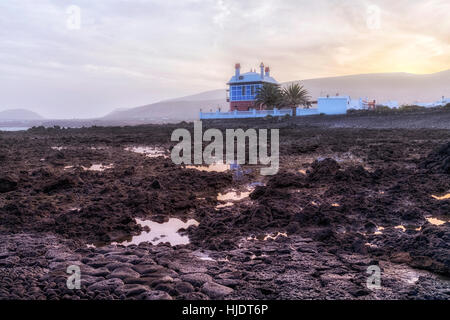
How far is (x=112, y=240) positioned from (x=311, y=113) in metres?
36.1

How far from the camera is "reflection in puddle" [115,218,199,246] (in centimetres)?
521

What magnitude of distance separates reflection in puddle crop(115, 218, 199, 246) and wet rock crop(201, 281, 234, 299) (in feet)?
5.52

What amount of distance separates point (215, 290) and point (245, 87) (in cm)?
4755

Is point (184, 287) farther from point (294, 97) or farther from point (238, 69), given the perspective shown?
point (238, 69)

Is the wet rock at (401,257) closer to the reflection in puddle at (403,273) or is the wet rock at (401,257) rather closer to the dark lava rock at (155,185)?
the reflection in puddle at (403,273)

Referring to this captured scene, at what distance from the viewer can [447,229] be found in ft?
15.3

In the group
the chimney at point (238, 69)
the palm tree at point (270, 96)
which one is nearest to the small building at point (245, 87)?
the chimney at point (238, 69)

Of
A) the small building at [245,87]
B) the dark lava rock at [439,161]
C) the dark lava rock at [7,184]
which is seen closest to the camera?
the dark lava rock at [7,184]

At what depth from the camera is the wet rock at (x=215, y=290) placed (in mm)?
3314

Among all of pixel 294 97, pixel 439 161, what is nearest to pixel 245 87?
pixel 294 97

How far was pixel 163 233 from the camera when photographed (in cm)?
557

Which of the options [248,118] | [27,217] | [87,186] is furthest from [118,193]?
[248,118]

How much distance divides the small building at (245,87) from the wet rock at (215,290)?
45399 mm

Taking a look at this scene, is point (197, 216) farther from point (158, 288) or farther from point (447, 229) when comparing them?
point (447, 229)
